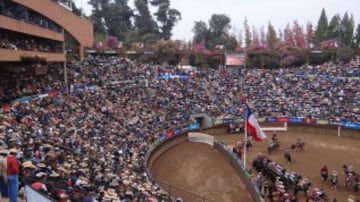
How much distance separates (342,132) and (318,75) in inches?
490

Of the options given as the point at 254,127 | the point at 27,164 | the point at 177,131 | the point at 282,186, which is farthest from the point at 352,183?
the point at 27,164

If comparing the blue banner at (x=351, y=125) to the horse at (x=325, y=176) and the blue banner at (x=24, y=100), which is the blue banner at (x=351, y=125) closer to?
the horse at (x=325, y=176)

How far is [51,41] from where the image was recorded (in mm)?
40938

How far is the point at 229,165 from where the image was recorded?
98.7 ft

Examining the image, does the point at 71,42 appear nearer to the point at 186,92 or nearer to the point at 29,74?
the point at 186,92

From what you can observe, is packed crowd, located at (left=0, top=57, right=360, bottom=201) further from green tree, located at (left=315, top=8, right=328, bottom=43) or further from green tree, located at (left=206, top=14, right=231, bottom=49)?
green tree, located at (left=206, top=14, right=231, bottom=49)

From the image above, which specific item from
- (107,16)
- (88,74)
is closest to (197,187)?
(88,74)

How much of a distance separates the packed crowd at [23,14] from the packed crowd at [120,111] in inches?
190

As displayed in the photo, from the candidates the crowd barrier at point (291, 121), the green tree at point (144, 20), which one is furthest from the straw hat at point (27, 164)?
the green tree at point (144, 20)

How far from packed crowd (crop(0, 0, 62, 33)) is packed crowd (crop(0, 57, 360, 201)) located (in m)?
4.82

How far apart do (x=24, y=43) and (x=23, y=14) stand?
2311 millimetres

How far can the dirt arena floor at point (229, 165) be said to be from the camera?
25219 millimetres

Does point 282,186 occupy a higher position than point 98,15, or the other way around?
point 98,15

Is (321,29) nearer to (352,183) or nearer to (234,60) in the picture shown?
(234,60)
